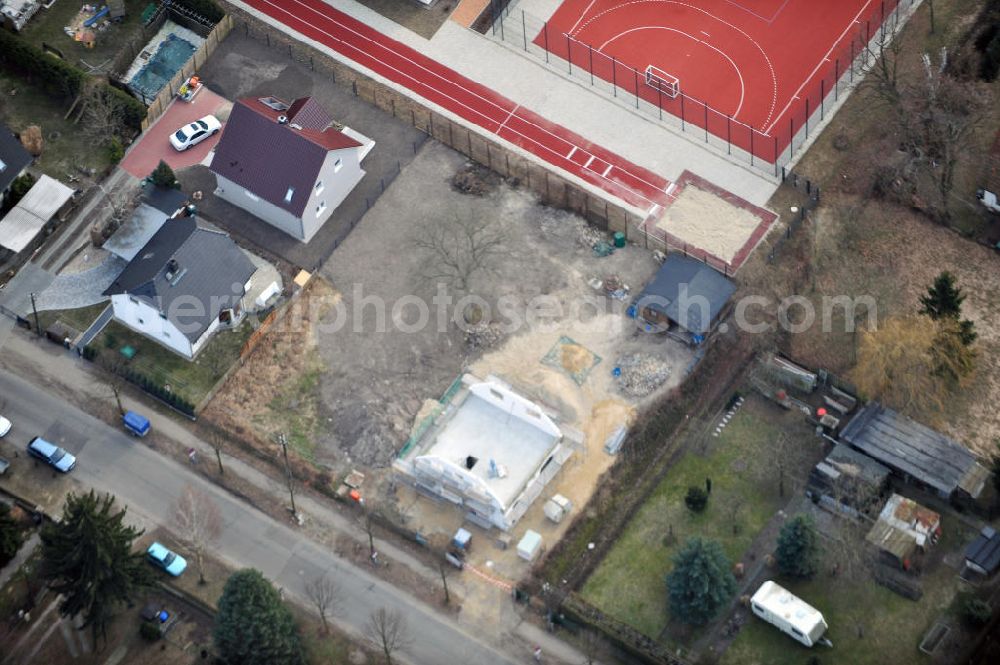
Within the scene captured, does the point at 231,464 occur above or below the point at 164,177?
below

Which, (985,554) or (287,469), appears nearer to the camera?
(985,554)

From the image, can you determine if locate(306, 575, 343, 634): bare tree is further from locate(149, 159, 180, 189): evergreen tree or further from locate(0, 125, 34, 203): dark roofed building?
locate(0, 125, 34, 203): dark roofed building

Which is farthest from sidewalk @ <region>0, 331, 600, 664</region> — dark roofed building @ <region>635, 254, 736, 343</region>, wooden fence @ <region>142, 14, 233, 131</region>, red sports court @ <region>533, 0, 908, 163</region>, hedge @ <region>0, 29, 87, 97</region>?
red sports court @ <region>533, 0, 908, 163</region>

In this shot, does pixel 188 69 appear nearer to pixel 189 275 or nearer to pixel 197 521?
pixel 189 275

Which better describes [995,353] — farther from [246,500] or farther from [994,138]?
[246,500]

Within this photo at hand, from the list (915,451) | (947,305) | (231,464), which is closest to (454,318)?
(231,464)

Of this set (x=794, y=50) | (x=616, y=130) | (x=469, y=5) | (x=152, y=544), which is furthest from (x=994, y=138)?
(x=152, y=544)
